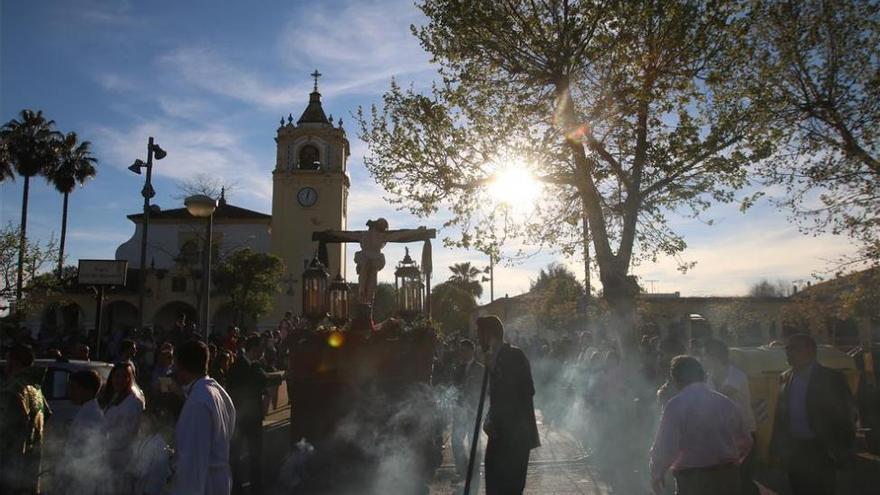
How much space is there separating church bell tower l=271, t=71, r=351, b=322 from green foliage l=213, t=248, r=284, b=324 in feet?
31.4

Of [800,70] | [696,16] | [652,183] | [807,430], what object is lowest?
[807,430]

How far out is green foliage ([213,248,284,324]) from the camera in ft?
131

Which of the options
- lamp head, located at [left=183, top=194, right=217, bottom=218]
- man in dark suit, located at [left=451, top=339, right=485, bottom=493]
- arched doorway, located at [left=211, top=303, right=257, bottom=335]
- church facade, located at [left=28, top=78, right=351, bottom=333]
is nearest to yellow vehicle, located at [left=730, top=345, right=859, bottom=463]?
man in dark suit, located at [left=451, top=339, right=485, bottom=493]

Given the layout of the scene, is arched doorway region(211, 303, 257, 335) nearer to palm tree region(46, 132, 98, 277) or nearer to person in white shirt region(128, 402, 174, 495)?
palm tree region(46, 132, 98, 277)

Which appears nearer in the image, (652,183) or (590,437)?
(590,437)

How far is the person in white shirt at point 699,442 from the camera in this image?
14.8ft

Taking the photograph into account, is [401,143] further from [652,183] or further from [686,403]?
[686,403]

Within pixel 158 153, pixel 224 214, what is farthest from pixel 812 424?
pixel 224 214

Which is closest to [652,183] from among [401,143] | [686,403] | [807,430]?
[401,143]

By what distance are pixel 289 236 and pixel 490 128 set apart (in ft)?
131

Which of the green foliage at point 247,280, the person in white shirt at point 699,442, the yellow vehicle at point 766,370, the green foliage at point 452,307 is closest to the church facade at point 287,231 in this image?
the green foliage at point 247,280

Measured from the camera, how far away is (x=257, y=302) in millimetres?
40125

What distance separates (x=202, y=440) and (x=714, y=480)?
126 inches

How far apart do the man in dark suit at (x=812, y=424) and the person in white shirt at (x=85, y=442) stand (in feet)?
18.1
